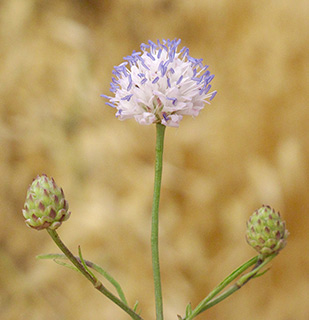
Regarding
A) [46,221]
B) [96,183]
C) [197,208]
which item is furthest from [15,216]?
[46,221]

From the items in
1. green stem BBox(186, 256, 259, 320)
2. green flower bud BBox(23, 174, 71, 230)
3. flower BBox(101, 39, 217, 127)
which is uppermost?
flower BBox(101, 39, 217, 127)

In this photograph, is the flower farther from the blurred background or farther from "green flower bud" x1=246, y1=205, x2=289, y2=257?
the blurred background

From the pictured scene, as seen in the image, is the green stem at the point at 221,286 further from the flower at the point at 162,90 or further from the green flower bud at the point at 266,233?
the flower at the point at 162,90

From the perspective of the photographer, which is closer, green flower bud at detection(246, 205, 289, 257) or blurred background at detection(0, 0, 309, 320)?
green flower bud at detection(246, 205, 289, 257)

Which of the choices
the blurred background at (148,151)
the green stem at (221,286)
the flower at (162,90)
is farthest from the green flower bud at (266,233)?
the blurred background at (148,151)

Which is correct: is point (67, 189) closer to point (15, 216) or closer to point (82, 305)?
point (15, 216)

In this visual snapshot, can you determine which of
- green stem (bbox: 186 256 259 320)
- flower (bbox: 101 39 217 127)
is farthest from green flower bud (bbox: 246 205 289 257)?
flower (bbox: 101 39 217 127)
